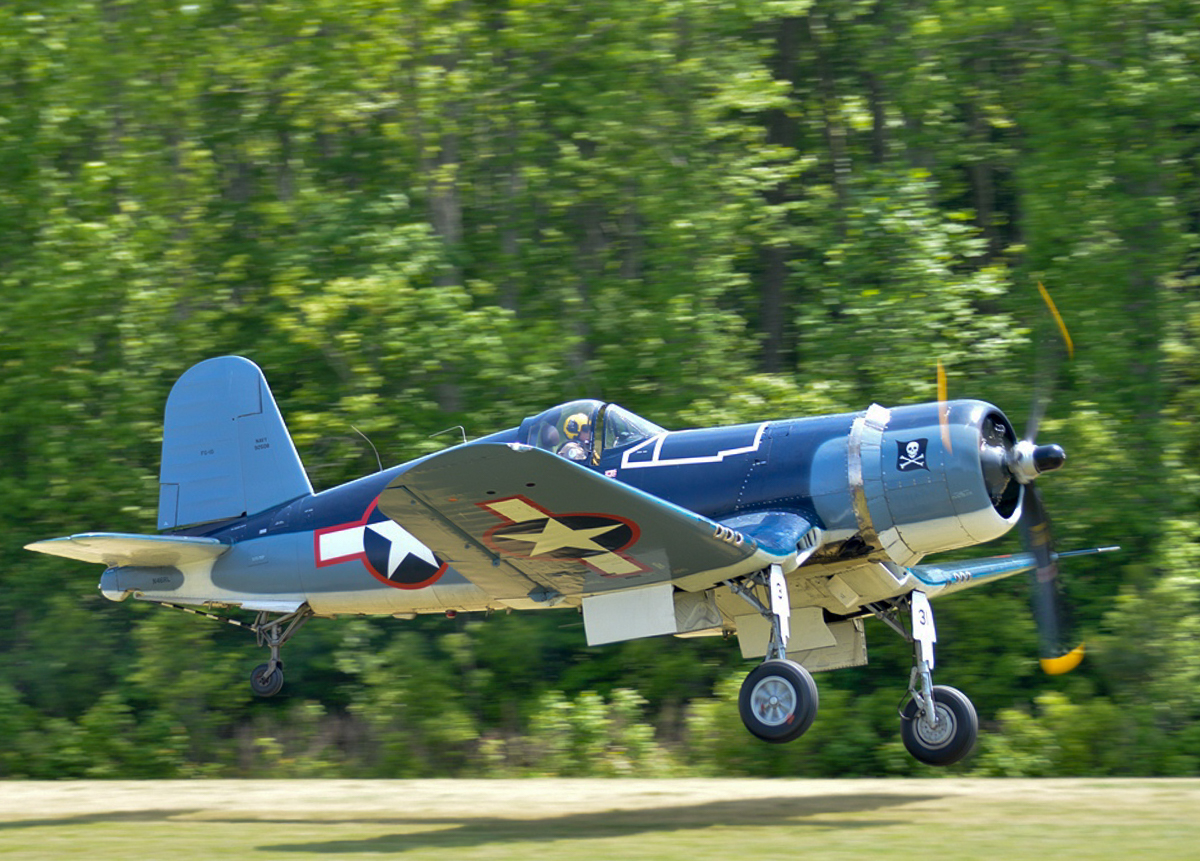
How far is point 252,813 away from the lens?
8.62m

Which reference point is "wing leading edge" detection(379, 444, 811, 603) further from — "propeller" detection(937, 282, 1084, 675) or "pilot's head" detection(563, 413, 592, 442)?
"propeller" detection(937, 282, 1084, 675)

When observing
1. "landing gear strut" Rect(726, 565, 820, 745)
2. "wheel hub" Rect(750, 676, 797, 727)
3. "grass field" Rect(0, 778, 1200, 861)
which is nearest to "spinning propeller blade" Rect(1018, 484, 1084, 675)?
"grass field" Rect(0, 778, 1200, 861)

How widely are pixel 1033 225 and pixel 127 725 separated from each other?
1195 cm

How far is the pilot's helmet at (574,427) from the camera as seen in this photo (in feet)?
29.2

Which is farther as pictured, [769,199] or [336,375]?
[769,199]

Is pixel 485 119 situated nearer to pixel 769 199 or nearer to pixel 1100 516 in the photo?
pixel 769 199

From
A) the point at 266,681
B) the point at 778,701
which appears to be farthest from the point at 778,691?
the point at 266,681

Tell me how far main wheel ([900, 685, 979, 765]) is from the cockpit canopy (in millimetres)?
2599

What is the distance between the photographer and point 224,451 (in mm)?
11047

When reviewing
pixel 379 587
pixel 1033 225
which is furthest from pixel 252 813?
pixel 1033 225

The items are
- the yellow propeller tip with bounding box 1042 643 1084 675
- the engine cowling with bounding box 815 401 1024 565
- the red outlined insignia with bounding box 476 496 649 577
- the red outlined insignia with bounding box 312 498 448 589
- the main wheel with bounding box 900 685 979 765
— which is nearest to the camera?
the red outlined insignia with bounding box 476 496 649 577

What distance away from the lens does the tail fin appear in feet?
35.3

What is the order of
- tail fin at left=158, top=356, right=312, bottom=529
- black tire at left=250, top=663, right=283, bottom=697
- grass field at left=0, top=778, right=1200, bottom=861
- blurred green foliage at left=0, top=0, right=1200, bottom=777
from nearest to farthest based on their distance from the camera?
grass field at left=0, top=778, right=1200, bottom=861, black tire at left=250, top=663, right=283, bottom=697, tail fin at left=158, top=356, right=312, bottom=529, blurred green foliage at left=0, top=0, right=1200, bottom=777

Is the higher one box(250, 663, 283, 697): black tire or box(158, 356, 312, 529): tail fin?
box(158, 356, 312, 529): tail fin
